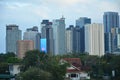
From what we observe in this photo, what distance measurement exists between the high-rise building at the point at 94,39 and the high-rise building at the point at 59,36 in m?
9.23

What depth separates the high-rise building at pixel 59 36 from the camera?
448 ft

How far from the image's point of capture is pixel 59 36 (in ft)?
487

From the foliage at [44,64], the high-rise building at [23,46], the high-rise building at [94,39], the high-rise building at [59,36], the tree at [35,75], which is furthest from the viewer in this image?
the high-rise building at [59,36]

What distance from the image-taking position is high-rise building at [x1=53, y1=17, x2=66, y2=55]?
448 ft

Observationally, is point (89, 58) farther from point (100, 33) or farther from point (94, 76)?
point (100, 33)

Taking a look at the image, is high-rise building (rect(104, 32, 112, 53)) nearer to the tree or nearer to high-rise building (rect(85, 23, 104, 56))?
high-rise building (rect(85, 23, 104, 56))

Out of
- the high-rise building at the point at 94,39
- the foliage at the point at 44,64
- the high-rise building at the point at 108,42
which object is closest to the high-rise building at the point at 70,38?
the high-rise building at the point at 94,39

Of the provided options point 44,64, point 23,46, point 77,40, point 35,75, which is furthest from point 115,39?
point 35,75

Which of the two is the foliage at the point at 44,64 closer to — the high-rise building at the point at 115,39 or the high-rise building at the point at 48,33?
the high-rise building at the point at 48,33

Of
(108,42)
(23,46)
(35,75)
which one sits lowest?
(35,75)

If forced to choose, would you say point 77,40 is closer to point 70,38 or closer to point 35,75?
point 70,38

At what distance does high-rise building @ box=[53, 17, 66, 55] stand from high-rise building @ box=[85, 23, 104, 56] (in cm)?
923

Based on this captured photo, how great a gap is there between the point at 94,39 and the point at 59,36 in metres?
15.4

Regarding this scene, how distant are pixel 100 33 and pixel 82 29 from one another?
14189mm
